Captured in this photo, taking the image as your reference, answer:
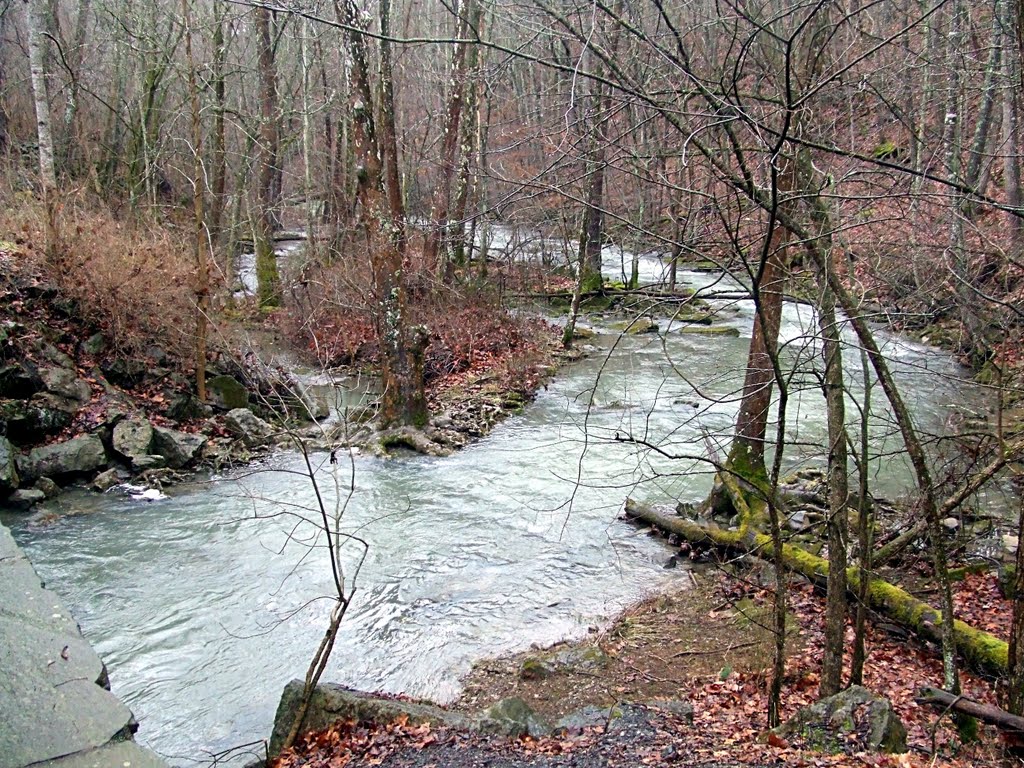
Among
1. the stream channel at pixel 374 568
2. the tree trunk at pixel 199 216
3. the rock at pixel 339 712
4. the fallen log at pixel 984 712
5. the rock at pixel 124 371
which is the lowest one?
the stream channel at pixel 374 568

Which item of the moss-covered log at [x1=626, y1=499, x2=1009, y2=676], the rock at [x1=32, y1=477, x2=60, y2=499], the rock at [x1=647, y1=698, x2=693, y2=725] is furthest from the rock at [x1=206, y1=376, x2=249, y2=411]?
the rock at [x1=647, y1=698, x2=693, y2=725]

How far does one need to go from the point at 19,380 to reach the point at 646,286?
8923 millimetres

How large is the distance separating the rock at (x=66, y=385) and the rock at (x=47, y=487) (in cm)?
145

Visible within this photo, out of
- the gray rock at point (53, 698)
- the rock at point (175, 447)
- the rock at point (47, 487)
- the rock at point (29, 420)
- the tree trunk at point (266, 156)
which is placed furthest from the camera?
the tree trunk at point (266, 156)

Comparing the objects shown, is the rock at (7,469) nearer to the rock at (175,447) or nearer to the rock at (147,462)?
the rock at (147,462)

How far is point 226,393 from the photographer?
40.7 feet

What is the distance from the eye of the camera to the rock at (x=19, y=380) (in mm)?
9812

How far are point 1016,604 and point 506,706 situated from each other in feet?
10.1

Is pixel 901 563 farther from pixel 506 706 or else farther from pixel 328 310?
pixel 328 310

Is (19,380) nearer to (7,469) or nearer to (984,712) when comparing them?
(7,469)

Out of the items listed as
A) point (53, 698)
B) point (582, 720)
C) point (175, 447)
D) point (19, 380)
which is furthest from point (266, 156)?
point (53, 698)

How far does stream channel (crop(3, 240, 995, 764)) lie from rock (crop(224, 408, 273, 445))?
1.64ft

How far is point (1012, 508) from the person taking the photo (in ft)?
26.1

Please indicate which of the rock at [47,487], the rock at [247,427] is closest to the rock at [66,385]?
the rock at [47,487]
